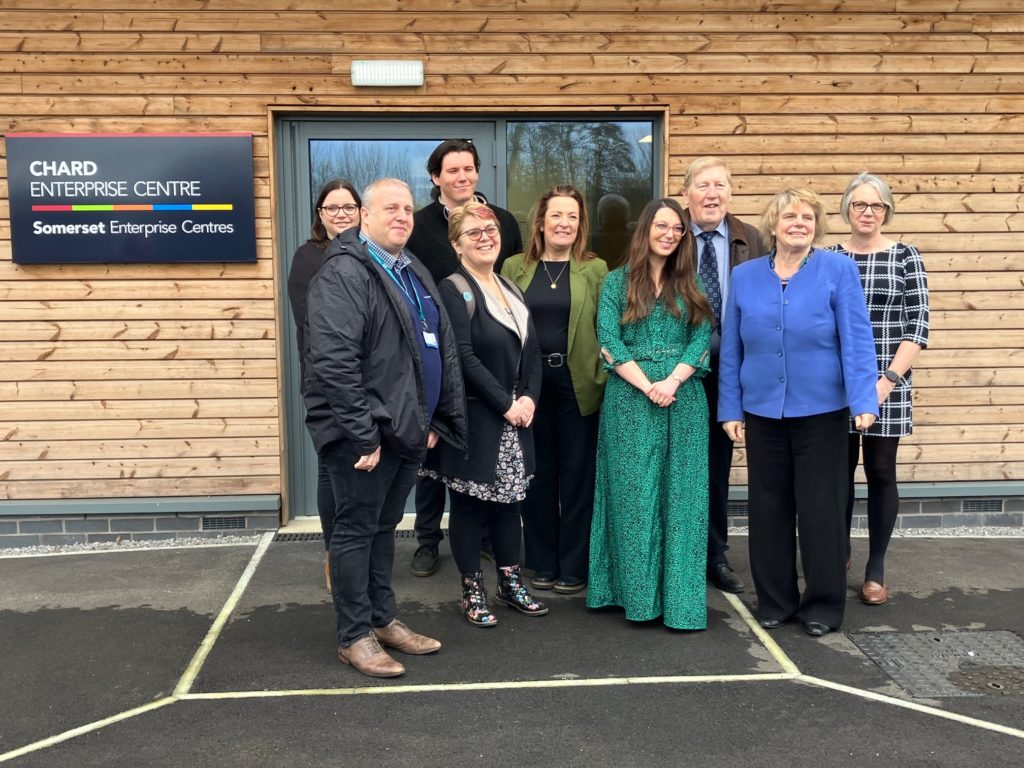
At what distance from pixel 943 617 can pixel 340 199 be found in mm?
3394

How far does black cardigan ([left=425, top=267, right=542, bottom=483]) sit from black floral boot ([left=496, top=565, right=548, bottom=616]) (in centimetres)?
55

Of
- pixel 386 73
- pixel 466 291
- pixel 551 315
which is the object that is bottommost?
pixel 551 315

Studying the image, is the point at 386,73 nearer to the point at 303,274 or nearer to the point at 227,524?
the point at 303,274

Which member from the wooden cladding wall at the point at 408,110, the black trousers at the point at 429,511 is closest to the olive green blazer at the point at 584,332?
the black trousers at the point at 429,511

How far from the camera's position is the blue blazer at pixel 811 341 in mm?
3941

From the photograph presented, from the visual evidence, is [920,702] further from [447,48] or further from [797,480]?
[447,48]

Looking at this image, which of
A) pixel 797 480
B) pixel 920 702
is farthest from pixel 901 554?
pixel 920 702

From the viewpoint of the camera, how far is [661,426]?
415 centimetres

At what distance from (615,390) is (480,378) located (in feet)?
2.02

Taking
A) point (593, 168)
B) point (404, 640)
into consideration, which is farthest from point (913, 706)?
point (593, 168)

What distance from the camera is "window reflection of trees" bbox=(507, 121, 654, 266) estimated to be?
5.89 metres

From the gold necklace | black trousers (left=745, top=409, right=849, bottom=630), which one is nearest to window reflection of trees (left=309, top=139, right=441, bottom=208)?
the gold necklace

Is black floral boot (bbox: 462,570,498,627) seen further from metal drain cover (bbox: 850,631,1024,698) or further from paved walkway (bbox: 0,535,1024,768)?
metal drain cover (bbox: 850,631,1024,698)

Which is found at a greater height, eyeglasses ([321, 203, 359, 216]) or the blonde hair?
eyeglasses ([321, 203, 359, 216])
